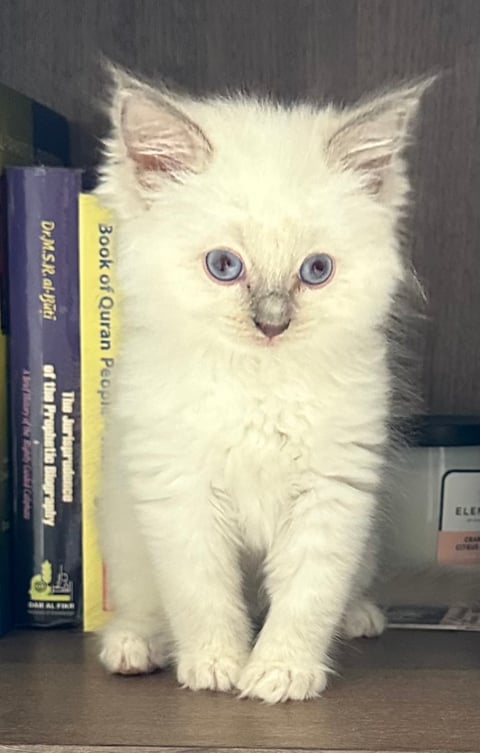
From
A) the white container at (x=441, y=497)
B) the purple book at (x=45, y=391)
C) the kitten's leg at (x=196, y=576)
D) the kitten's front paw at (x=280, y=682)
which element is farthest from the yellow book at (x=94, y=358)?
the white container at (x=441, y=497)

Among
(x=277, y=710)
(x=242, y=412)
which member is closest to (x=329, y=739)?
(x=277, y=710)

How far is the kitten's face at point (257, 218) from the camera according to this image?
0.81 metres

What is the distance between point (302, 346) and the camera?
849mm

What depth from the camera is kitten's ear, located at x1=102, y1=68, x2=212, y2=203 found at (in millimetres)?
815

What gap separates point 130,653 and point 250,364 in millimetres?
281

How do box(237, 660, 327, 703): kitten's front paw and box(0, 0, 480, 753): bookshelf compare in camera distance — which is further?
box(0, 0, 480, 753): bookshelf

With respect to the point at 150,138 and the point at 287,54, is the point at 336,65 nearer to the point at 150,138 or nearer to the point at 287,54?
the point at 287,54

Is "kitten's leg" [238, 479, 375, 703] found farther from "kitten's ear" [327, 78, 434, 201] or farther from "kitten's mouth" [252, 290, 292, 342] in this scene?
"kitten's ear" [327, 78, 434, 201]

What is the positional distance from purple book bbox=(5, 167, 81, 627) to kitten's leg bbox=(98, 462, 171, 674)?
0.05 metres

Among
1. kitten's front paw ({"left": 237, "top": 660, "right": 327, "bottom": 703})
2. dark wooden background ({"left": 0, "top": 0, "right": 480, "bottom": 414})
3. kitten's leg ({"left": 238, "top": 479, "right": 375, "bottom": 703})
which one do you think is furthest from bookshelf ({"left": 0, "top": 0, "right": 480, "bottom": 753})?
kitten's front paw ({"left": 237, "top": 660, "right": 327, "bottom": 703})

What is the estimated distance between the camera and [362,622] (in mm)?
983

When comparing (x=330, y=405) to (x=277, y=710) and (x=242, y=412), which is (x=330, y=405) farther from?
(x=277, y=710)

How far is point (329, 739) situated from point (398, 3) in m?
0.83

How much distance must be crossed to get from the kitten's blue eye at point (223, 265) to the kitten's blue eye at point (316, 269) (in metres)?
0.05
